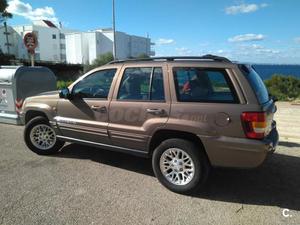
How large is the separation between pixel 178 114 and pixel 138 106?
0.66 metres

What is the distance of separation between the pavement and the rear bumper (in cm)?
56

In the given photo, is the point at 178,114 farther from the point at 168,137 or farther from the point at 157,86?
the point at 157,86

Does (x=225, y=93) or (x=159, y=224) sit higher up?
(x=225, y=93)

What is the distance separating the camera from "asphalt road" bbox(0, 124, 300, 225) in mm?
3600

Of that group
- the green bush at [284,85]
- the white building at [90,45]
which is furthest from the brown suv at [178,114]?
the white building at [90,45]

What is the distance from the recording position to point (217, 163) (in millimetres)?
4008

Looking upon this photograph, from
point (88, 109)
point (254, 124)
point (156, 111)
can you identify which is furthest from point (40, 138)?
point (254, 124)

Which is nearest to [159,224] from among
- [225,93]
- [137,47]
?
[225,93]

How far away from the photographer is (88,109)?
16.6ft

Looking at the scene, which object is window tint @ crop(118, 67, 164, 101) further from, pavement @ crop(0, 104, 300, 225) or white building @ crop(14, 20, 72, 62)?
white building @ crop(14, 20, 72, 62)

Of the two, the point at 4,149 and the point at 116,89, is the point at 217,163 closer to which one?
the point at 116,89

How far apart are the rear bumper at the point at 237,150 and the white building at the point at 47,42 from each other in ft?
274

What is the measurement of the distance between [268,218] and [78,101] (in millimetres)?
3369

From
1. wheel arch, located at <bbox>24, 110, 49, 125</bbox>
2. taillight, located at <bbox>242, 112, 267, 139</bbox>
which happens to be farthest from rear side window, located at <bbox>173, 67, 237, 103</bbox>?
wheel arch, located at <bbox>24, 110, 49, 125</bbox>
